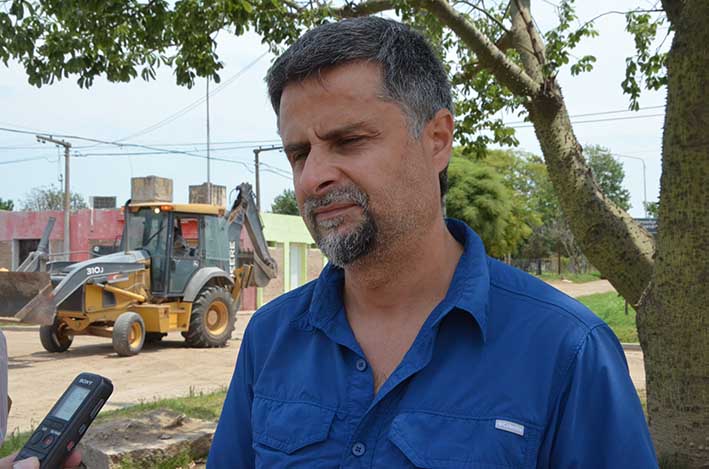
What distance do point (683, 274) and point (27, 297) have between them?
11.2 m

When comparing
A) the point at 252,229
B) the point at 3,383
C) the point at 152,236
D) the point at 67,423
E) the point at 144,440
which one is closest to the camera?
the point at 67,423

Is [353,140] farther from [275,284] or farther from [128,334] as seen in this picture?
[275,284]

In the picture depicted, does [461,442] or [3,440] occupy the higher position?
[461,442]

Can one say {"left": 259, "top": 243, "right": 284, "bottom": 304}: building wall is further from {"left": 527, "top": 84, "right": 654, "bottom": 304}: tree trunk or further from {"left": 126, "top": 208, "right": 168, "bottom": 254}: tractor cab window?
{"left": 527, "top": 84, "right": 654, "bottom": 304}: tree trunk

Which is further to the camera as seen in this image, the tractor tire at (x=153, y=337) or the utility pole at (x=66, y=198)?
the utility pole at (x=66, y=198)

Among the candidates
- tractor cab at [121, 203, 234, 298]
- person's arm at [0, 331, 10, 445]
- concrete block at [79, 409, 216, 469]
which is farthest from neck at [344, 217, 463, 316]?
tractor cab at [121, 203, 234, 298]

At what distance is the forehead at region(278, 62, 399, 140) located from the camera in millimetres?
1760

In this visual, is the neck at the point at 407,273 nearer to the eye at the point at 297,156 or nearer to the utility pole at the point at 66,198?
the eye at the point at 297,156

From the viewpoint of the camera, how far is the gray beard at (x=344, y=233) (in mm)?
1782

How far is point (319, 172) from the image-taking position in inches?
70.6

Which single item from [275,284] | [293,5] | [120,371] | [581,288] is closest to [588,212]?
[293,5]

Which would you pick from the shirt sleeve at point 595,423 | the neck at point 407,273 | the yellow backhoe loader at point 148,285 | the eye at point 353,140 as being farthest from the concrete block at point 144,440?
the yellow backhoe loader at point 148,285

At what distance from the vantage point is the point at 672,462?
415 centimetres

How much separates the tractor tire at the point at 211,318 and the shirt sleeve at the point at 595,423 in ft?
43.1
